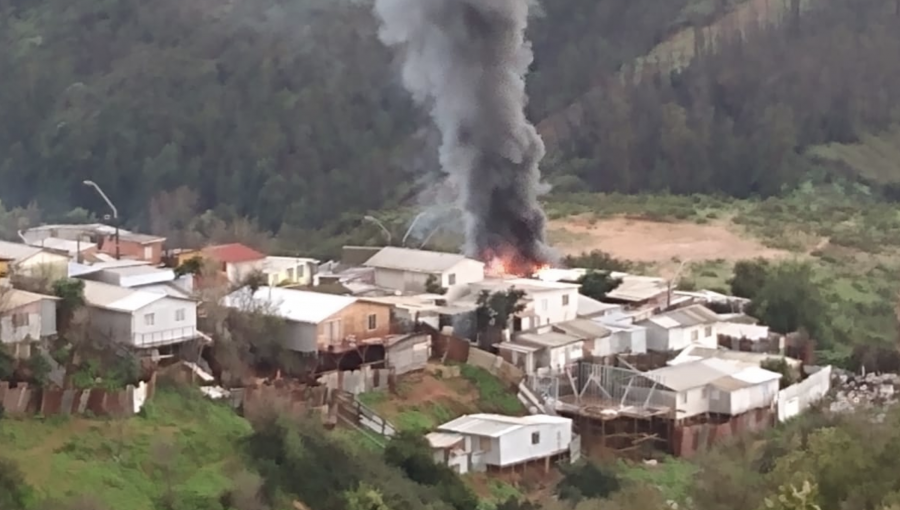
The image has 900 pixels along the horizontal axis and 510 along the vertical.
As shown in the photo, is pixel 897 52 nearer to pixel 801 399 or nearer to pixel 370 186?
pixel 370 186

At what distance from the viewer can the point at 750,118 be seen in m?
66.3

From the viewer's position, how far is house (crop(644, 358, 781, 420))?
2473 cm

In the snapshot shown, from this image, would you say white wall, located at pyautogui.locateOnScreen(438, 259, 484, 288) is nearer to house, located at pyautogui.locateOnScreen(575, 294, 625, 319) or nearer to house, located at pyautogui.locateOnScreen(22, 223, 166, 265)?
house, located at pyautogui.locateOnScreen(575, 294, 625, 319)

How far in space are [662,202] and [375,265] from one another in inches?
1031

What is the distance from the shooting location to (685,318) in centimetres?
2912

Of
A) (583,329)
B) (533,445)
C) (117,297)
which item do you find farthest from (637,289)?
(117,297)

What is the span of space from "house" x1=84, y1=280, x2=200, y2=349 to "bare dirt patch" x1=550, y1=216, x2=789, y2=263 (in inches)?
817

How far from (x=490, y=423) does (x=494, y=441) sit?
1.87 ft

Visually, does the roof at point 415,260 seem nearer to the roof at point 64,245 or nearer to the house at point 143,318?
the roof at point 64,245

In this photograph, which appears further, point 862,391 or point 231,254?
point 231,254

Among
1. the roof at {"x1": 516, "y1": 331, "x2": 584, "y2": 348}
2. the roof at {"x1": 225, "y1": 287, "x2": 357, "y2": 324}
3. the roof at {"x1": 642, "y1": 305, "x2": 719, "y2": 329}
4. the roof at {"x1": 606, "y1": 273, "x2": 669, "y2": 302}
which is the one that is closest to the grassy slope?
the roof at {"x1": 225, "y1": 287, "x2": 357, "y2": 324}

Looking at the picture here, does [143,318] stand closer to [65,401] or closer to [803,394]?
[65,401]

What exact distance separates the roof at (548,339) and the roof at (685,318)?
8.05ft

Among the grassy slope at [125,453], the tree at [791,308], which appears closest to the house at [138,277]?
the grassy slope at [125,453]
